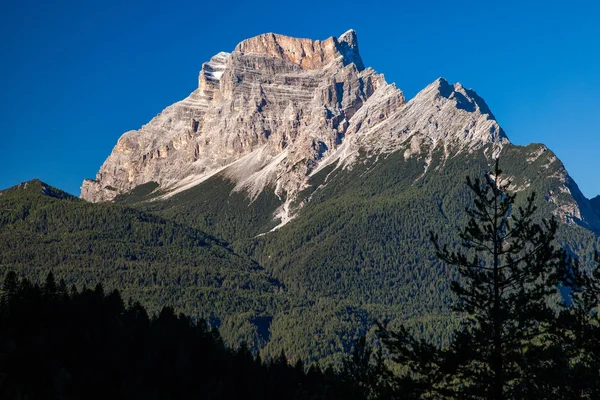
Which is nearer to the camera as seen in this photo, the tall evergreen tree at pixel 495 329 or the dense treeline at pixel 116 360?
the tall evergreen tree at pixel 495 329

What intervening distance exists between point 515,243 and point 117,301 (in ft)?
224

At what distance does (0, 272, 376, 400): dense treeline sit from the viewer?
60.1 metres

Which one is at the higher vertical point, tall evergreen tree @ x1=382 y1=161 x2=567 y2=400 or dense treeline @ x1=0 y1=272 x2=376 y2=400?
dense treeline @ x1=0 y1=272 x2=376 y2=400

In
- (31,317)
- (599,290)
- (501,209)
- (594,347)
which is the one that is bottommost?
(594,347)

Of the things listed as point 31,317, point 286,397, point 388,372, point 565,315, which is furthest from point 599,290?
point 31,317

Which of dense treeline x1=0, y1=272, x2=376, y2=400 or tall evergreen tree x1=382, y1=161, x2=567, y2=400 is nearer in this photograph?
tall evergreen tree x1=382, y1=161, x2=567, y2=400

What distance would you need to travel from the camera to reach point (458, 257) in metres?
44.0

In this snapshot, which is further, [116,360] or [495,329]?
[116,360]

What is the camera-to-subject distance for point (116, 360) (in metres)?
72.6

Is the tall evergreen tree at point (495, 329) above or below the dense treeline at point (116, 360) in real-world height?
below

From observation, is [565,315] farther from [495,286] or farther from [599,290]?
[495,286]

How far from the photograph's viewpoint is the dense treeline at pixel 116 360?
60.1 m

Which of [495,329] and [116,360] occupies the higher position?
[116,360]

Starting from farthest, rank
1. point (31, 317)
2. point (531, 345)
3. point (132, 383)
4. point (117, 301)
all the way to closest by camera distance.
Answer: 1. point (117, 301)
2. point (31, 317)
3. point (132, 383)
4. point (531, 345)
